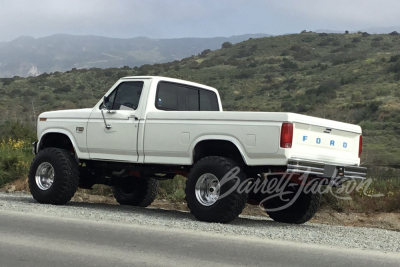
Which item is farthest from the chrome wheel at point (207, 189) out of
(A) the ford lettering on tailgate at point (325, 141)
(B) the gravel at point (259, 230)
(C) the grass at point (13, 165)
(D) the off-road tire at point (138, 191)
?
(C) the grass at point (13, 165)

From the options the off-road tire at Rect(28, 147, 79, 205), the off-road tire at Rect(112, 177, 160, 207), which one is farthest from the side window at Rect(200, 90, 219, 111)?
the off-road tire at Rect(28, 147, 79, 205)

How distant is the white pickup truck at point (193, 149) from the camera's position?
308 inches

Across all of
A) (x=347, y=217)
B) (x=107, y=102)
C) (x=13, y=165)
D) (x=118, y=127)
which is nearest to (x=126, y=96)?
(x=107, y=102)

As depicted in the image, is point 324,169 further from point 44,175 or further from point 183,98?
point 44,175

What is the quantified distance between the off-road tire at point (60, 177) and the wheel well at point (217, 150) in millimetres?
2498

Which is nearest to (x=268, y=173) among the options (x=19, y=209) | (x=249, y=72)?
(x=19, y=209)

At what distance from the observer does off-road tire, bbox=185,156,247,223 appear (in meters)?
7.91

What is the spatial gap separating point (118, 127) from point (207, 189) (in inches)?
80.1

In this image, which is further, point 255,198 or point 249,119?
point 255,198

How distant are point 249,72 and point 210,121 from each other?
50.5 metres

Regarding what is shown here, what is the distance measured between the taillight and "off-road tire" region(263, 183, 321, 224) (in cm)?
168

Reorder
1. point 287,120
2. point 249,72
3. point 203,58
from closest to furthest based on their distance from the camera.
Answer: point 287,120
point 249,72
point 203,58

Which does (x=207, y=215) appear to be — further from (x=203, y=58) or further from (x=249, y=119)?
(x=203, y=58)

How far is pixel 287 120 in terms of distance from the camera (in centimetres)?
751
